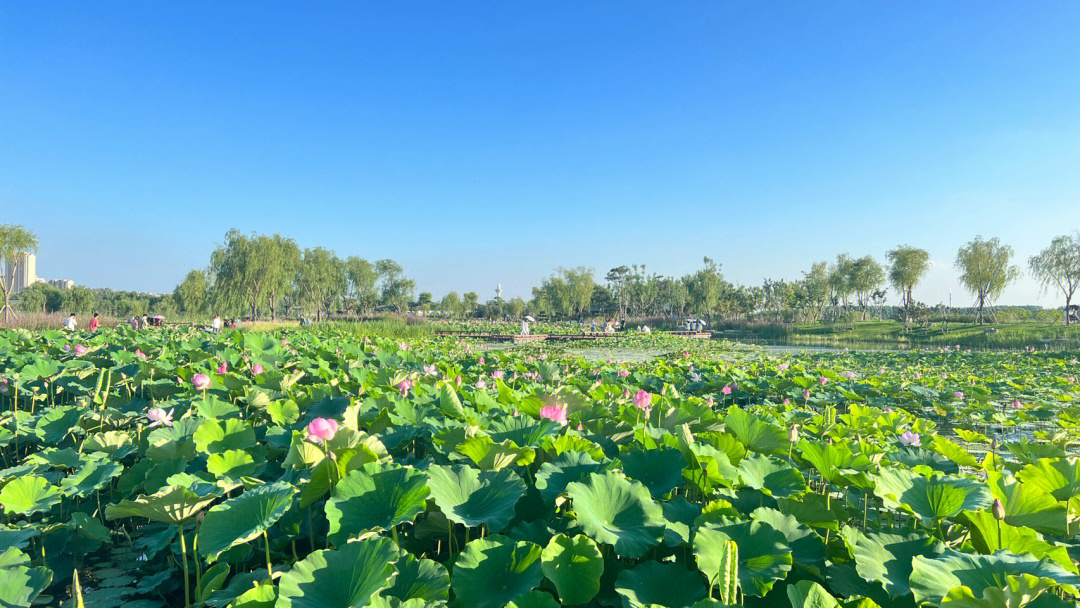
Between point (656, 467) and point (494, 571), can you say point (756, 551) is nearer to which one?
point (656, 467)

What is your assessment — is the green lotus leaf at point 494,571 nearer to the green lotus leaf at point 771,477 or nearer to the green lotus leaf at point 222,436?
the green lotus leaf at point 771,477

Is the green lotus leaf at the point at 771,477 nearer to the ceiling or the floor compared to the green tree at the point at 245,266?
nearer to the floor

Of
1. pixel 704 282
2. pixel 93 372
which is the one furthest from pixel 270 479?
pixel 704 282

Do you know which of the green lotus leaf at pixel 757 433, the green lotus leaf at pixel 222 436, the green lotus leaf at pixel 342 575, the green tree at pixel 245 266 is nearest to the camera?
the green lotus leaf at pixel 342 575

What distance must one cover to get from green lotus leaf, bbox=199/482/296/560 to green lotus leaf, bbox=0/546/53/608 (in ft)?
1.19

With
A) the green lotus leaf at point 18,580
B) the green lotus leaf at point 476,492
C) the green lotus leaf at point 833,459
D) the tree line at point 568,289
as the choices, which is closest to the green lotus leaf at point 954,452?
the green lotus leaf at point 833,459

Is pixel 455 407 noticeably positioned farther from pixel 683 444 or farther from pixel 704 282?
pixel 704 282

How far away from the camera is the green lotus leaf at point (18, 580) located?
1.05m

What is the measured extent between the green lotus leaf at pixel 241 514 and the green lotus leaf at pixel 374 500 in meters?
0.11

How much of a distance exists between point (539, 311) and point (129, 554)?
190ft

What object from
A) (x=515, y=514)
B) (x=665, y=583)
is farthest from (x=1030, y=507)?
(x=515, y=514)

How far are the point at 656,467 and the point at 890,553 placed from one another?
56 cm

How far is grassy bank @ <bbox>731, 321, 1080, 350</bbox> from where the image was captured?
19203 mm

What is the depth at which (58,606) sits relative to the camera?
59.6 inches
